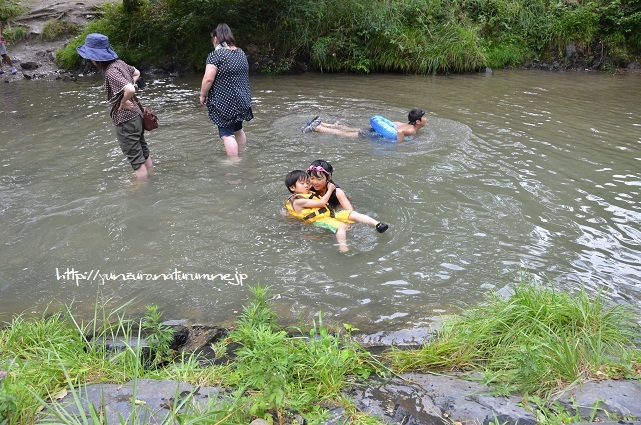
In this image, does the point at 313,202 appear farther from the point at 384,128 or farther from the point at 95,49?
the point at 384,128

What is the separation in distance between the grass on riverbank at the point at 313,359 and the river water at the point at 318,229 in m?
0.59

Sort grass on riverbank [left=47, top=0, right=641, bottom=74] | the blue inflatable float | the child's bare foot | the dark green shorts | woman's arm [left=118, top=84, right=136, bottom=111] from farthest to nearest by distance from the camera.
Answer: grass on riverbank [left=47, top=0, right=641, bottom=74]
the blue inflatable float
the dark green shorts
woman's arm [left=118, top=84, right=136, bottom=111]
the child's bare foot

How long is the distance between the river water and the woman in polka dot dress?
614 mm

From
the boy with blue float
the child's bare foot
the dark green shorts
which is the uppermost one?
the dark green shorts

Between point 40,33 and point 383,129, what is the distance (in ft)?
43.2

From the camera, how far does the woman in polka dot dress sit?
6.54 metres

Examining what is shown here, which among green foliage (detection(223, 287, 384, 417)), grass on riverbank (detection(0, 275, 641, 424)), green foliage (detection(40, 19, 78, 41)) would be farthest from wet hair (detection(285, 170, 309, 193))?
green foliage (detection(40, 19, 78, 41))

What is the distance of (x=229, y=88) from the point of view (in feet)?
22.4

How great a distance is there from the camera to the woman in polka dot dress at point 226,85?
6.54 m

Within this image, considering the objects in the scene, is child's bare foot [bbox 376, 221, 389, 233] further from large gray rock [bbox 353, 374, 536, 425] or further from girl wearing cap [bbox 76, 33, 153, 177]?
girl wearing cap [bbox 76, 33, 153, 177]

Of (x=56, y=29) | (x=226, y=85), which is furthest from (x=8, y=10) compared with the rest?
(x=226, y=85)

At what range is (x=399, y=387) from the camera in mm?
3186

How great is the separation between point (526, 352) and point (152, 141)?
6.76m

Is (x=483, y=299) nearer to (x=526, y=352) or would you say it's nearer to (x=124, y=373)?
(x=526, y=352)
